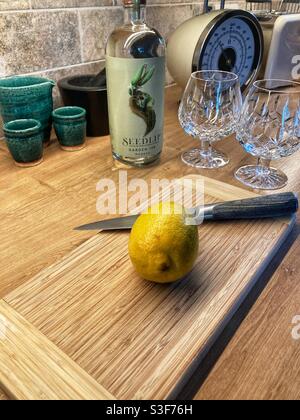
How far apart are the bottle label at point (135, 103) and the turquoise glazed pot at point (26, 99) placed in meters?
0.16

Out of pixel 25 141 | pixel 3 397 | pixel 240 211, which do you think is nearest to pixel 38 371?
pixel 3 397

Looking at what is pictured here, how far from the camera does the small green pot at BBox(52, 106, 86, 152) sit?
2.21ft

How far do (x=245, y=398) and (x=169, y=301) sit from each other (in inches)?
4.6

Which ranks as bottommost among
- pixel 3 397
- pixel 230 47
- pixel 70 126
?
pixel 3 397

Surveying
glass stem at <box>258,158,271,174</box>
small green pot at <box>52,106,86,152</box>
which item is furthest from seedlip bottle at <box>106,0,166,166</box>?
glass stem at <box>258,158,271,174</box>

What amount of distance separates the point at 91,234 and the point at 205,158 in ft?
1.06

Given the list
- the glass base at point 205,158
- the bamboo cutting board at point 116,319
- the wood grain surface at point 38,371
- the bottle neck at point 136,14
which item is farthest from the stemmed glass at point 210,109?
the wood grain surface at point 38,371

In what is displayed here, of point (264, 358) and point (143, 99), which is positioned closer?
point (264, 358)

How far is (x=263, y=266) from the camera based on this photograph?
42cm

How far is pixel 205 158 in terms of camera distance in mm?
687

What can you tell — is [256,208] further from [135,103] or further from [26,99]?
[26,99]

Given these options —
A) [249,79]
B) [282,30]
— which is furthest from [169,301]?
[282,30]

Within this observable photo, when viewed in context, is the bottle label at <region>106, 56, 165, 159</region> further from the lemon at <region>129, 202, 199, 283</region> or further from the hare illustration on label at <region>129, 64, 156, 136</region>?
the lemon at <region>129, 202, 199, 283</region>

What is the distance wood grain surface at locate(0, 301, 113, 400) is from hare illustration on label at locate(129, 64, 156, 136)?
395mm
